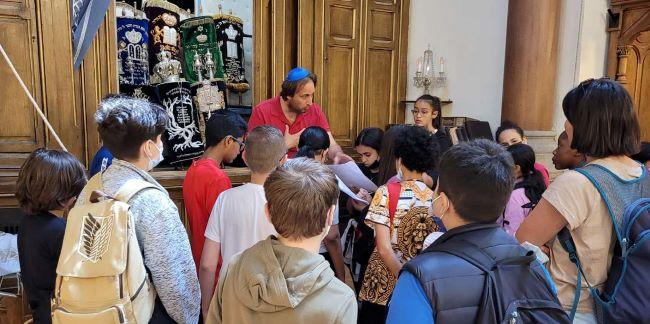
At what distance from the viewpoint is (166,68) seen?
4.19 metres

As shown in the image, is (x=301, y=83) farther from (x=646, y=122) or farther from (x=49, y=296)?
(x=646, y=122)

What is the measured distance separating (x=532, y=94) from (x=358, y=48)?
168cm

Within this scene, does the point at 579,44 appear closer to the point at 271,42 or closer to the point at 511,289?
the point at 271,42

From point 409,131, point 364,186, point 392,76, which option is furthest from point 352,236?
point 392,76

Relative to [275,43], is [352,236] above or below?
below

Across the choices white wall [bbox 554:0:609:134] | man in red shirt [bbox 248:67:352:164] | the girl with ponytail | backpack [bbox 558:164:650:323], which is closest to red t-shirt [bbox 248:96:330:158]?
man in red shirt [bbox 248:67:352:164]

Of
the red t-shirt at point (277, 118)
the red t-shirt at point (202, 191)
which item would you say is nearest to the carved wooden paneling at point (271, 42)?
the red t-shirt at point (277, 118)

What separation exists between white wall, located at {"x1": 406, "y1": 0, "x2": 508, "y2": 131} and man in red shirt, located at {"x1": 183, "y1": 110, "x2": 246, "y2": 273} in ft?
11.2

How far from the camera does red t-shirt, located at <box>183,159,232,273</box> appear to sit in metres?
1.88

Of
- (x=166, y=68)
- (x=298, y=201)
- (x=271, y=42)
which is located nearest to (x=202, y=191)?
(x=298, y=201)

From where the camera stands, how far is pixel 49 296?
153 centimetres

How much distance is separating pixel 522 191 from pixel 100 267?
171 centimetres

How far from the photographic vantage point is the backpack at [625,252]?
124cm

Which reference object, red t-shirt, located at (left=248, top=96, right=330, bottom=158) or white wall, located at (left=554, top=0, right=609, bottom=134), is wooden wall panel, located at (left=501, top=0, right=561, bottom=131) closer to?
white wall, located at (left=554, top=0, right=609, bottom=134)
